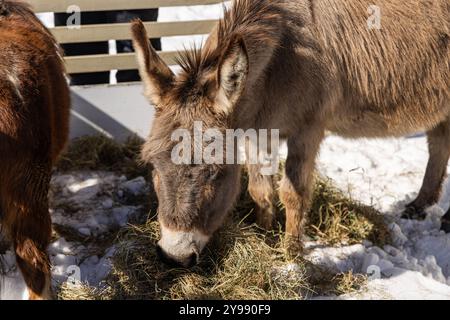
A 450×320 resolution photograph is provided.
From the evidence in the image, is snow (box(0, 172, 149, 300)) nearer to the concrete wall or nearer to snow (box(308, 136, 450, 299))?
the concrete wall

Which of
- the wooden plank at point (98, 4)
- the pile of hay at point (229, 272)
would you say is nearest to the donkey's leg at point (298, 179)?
the pile of hay at point (229, 272)

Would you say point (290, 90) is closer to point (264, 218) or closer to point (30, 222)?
point (264, 218)

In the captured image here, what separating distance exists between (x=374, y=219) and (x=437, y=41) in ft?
5.31

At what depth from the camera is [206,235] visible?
3.61 meters

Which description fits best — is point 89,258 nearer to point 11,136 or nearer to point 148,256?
point 148,256

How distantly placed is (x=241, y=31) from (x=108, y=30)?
239 centimetres

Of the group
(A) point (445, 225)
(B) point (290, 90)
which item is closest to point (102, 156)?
(B) point (290, 90)

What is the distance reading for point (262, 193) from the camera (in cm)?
476

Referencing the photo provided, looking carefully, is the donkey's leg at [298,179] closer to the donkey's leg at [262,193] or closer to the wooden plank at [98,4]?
the donkey's leg at [262,193]

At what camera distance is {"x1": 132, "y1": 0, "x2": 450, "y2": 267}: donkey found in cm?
344

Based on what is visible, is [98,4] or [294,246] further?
[98,4]

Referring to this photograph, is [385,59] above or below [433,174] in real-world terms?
above

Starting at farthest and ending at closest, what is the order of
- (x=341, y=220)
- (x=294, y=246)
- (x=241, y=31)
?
(x=341, y=220)
(x=294, y=246)
(x=241, y=31)

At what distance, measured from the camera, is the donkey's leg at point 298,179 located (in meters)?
4.33
